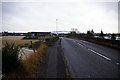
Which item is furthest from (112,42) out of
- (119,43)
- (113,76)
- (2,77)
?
(2,77)

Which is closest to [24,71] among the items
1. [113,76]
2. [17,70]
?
[17,70]

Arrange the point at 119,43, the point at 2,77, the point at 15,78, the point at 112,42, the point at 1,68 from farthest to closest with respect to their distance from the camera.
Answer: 1. the point at 112,42
2. the point at 119,43
3. the point at 1,68
4. the point at 2,77
5. the point at 15,78

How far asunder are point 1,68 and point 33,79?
1.88m

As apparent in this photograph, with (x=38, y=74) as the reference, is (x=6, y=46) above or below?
above

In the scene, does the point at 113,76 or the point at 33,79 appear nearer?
the point at 33,79

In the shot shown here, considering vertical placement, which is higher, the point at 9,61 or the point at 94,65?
the point at 9,61

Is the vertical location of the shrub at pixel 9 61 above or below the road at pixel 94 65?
above

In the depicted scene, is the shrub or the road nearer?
the shrub

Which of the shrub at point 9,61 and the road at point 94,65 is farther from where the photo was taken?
the road at point 94,65

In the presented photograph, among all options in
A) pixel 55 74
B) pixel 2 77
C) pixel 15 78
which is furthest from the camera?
pixel 55 74

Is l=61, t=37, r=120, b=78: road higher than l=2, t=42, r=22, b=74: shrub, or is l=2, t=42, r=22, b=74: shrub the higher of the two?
l=2, t=42, r=22, b=74: shrub

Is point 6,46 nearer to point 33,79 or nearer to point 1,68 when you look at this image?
point 1,68

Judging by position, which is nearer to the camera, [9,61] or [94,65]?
[9,61]

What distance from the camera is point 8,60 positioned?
37.6 feet
